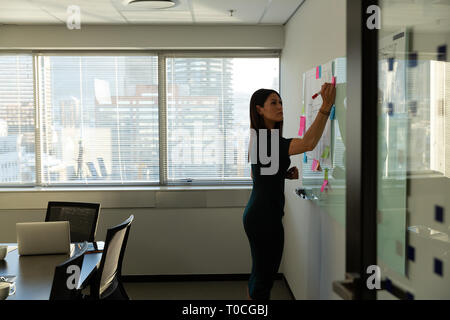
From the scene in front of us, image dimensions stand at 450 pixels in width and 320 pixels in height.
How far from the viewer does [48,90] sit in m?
2.77

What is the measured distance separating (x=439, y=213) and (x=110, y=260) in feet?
4.40

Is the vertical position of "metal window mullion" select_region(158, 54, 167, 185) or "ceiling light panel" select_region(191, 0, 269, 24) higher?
"ceiling light panel" select_region(191, 0, 269, 24)

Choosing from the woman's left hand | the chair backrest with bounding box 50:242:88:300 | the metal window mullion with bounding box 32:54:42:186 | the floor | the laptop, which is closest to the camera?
the chair backrest with bounding box 50:242:88:300

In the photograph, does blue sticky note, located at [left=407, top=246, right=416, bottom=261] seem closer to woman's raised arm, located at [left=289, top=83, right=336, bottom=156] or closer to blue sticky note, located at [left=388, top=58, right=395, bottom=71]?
blue sticky note, located at [left=388, top=58, right=395, bottom=71]

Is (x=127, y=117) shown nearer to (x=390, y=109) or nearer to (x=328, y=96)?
(x=328, y=96)

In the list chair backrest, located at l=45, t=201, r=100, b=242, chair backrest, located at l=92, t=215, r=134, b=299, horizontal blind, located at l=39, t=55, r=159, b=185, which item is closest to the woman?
chair backrest, located at l=92, t=215, r=134, b=299

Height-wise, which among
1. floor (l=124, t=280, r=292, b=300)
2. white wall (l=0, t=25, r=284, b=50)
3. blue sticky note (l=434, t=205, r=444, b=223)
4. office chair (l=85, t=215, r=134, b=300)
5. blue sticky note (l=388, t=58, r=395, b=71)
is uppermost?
white wall (l=0, t=25, r=284, b=50)

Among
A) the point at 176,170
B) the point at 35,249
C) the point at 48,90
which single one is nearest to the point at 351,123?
the point at 35,249

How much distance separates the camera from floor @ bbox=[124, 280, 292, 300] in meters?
2.40

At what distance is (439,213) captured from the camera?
655 millimetres

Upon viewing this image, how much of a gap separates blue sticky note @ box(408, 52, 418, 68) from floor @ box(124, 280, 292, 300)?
74.5 inches

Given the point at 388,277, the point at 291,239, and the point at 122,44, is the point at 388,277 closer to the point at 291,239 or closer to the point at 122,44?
the point at 291,239

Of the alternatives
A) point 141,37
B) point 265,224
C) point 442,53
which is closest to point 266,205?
point 265,224
